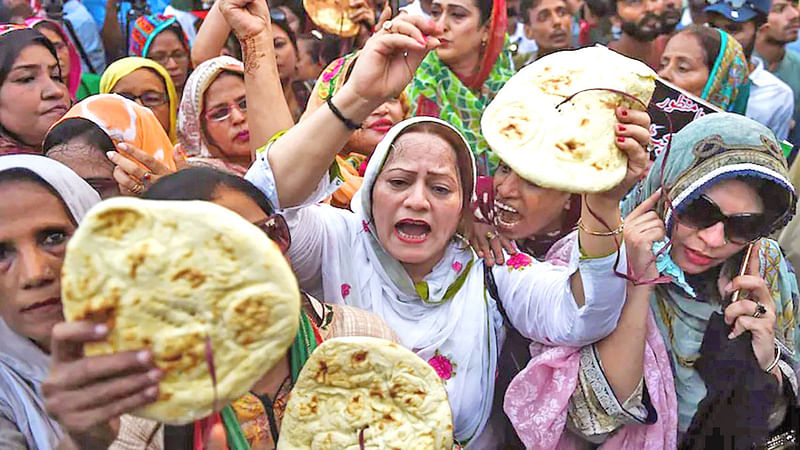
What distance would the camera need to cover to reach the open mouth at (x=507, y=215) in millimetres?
3035

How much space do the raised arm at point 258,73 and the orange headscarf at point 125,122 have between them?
0.68m

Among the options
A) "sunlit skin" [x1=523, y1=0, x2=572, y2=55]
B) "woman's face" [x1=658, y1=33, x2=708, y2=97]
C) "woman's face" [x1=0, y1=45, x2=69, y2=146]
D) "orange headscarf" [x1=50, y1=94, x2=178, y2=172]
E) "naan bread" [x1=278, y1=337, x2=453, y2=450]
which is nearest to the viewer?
"naan bread" [x1=278, y1=337, x2=453, y2=450]

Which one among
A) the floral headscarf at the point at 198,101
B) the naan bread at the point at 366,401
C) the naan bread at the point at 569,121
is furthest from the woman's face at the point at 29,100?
the naan bread at the point at 366,401

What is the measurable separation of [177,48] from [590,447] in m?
4.00

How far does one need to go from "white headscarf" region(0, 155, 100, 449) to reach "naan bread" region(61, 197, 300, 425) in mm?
445

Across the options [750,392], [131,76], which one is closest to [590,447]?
[750,392]

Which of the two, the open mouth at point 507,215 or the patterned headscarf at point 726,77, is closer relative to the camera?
the open mouth at point 507,215

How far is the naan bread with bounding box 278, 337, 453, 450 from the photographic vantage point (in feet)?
6.30

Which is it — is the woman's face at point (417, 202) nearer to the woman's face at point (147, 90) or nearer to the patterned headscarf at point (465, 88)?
the patterned headscarf at point (465, 88)

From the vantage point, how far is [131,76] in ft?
14.7

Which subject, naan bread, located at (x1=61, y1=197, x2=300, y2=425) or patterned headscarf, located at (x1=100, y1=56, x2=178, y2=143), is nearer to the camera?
naan bread, located at (x1=61, y1=197, x2=300, y2=425)

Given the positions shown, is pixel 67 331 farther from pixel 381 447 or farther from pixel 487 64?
pixel 487 64

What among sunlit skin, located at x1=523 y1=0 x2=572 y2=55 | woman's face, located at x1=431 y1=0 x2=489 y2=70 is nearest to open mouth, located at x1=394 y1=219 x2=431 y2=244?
woman's face, located at x1=431 y1=0 x2=489 y2=70

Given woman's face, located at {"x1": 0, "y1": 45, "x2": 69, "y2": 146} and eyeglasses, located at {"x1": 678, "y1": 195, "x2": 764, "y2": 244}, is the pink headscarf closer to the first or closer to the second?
eyeglasses, located at {"x1": 678, "y1": 195, "x2": 764, "y2": 244}
